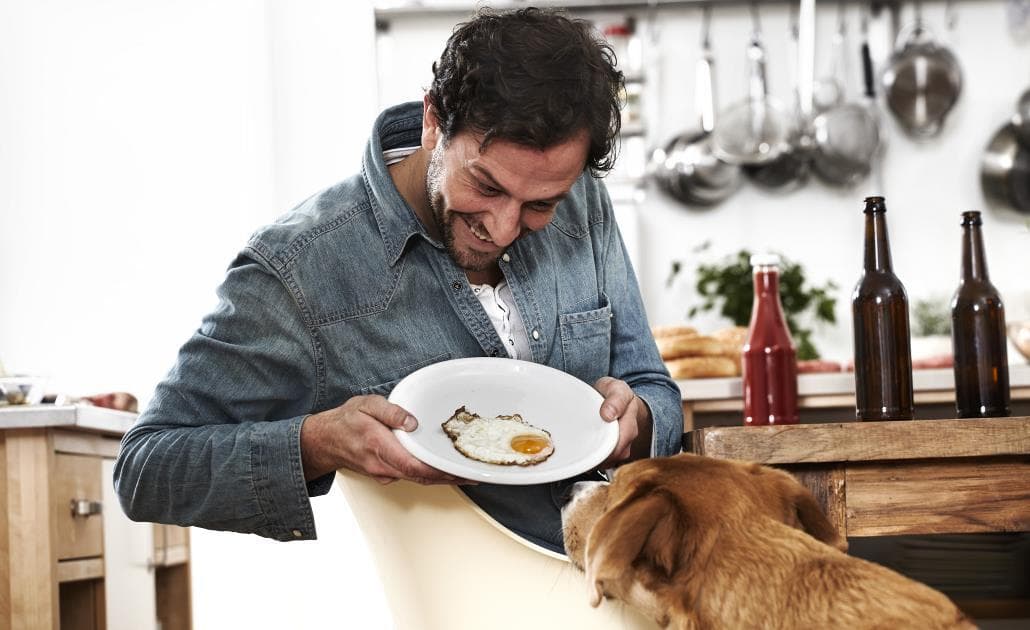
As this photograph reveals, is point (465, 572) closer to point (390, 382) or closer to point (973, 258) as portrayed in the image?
point (390, 382)

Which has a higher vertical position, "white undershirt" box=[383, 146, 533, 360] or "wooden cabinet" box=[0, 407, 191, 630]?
"white undershirt" box=[383, 146, 533, 360]

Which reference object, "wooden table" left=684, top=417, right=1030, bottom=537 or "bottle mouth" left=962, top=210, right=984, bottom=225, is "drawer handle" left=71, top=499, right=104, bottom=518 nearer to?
"wooden table" left=684, top=417, right=1030, bottom=537

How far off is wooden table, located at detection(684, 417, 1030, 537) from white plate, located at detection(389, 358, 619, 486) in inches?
8.1

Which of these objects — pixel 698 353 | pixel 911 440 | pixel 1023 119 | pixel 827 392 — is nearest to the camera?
pixel 911 440

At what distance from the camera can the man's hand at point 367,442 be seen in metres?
1.44

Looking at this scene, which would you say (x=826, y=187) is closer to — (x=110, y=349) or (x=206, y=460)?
(x=110, y=349)

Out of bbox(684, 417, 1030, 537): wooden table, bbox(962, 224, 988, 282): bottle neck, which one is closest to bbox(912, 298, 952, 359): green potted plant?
bbox(962, 224, 988, 282): bottle neck

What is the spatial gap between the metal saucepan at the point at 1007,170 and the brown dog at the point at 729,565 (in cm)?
394

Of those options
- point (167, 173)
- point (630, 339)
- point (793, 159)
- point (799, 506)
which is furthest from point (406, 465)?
point (793, 159)

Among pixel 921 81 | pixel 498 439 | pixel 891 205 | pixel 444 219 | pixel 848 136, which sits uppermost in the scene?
pixel 921 81

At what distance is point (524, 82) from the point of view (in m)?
1.56

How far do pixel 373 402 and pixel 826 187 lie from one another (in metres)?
3.90

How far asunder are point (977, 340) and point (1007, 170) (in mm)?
3367

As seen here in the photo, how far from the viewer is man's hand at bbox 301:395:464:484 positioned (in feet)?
4.73
